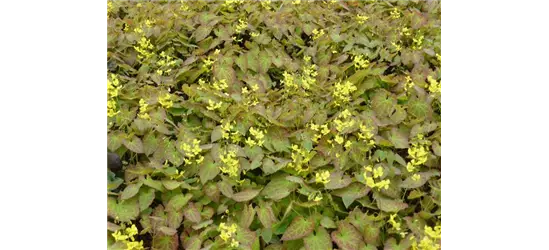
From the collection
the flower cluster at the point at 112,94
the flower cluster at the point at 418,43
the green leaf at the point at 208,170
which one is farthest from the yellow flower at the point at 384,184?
the flower cluster at the point at 418,43

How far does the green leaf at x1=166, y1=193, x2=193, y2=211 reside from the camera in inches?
82.9

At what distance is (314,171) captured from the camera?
7.30 feet

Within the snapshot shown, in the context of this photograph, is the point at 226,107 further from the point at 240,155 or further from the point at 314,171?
the point at 314,171

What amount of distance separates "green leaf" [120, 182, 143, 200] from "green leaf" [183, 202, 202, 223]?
21cm

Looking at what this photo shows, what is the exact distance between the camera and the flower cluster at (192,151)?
7.32ft

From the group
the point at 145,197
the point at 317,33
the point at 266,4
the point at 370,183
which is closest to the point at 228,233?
the point at 145,197

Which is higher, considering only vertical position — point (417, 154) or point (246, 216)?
point (417, 154)

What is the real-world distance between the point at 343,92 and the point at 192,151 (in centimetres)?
79

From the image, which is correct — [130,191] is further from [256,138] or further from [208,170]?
[256,138]

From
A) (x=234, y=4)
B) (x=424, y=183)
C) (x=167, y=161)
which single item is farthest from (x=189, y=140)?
(x=234, y=4)

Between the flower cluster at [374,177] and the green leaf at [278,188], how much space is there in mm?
272

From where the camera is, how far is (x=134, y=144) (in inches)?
93.0

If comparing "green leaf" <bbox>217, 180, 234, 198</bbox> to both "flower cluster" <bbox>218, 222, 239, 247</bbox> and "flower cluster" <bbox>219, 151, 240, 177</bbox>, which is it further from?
"flower cluster" <bbox>218, 222, 239, 247</bbox>

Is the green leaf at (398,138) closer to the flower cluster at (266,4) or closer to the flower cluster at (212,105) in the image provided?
the flower cluster at (212,105)
